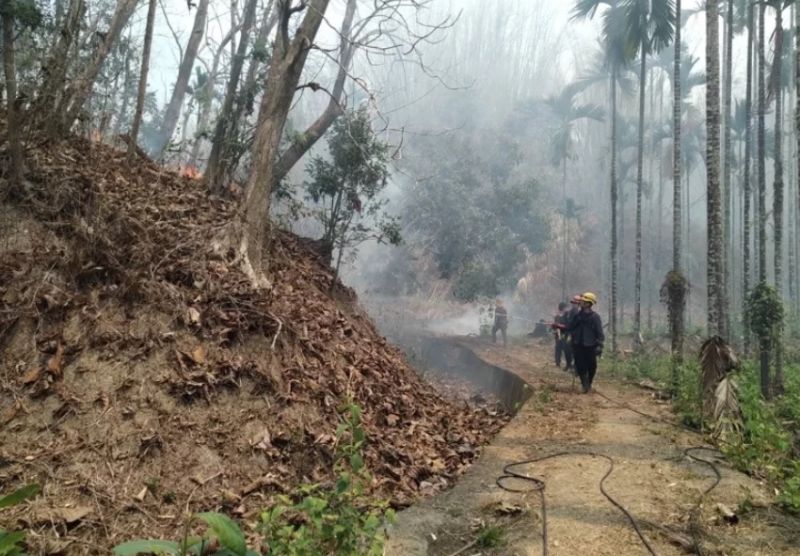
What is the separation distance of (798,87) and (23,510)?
10.0 metres

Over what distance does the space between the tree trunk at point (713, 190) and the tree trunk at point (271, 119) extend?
697cm

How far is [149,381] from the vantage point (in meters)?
4.91

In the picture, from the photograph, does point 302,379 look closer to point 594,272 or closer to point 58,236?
point 58,236

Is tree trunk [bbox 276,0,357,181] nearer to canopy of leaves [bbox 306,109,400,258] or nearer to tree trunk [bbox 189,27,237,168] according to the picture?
canopy of leaves [bbox 306,109,400,258]

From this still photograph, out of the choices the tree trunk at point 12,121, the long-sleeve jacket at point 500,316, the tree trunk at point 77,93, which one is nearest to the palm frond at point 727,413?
the tree trunk at point 12,121

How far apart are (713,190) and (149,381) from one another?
922 centimetres

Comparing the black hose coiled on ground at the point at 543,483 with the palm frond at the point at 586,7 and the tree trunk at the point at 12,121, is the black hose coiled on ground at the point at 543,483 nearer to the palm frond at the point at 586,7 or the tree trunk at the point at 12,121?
the tree trunk at the point at 12,121

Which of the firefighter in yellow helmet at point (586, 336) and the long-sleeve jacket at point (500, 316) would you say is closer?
the firefighter in yellow helmet at point (586, 336)

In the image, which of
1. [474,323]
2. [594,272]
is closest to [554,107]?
[474,323]

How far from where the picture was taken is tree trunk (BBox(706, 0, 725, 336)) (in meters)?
9.33

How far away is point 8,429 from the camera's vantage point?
4285 mm

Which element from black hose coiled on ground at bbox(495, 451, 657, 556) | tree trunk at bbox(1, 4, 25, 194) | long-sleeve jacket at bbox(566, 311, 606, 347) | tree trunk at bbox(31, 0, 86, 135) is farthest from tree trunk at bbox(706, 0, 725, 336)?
tree trunk at bbox(1, 4, 25, 194)

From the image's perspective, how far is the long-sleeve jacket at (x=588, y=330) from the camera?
9.53 meters

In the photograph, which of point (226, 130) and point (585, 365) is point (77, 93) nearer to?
point (226, 130)
